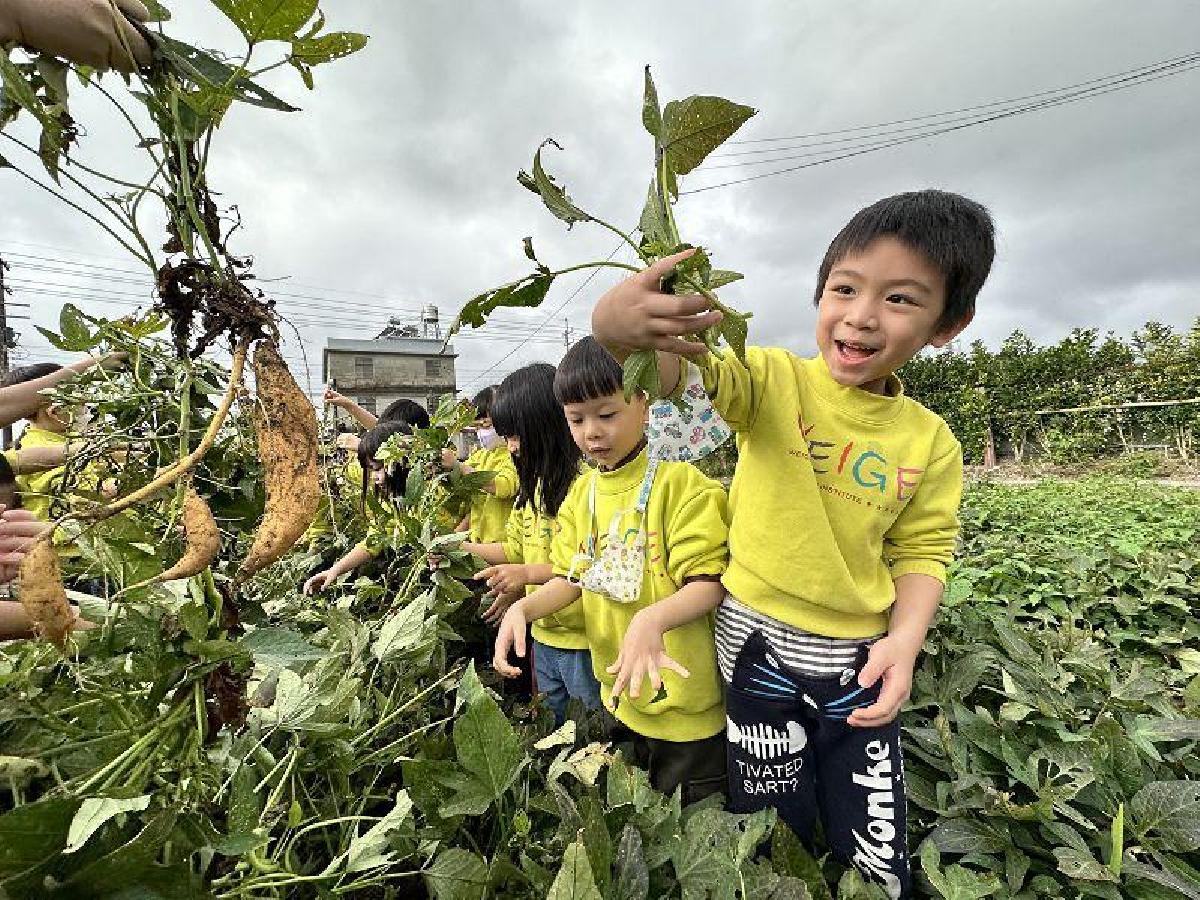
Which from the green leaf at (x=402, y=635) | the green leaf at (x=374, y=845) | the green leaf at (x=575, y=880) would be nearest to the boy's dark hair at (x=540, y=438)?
the green leaf at (x=402, y=635)

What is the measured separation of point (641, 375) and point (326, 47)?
423 mm

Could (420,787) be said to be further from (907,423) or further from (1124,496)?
(1124,496)

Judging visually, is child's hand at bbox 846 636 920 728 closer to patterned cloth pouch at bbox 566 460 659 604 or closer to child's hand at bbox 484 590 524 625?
patterned cloth pouch at bbox 566 460 659 604

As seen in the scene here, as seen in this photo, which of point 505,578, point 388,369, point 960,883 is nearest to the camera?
point 960,883

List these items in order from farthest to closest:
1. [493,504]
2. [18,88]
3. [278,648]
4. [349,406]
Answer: [493,504], [349,406], [278,648], [18,88]

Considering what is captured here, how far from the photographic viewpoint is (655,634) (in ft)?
4.00

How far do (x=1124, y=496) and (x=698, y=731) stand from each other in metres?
7.19

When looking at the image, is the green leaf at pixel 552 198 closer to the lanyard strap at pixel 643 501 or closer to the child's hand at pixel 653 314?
the child's hand at pixel 653 314

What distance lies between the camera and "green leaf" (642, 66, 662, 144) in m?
0.63

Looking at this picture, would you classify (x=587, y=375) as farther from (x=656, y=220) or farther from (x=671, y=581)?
(x=656, y=220)

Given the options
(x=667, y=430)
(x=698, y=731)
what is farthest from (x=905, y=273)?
(x=698, y=731)

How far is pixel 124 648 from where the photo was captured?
0.65 metres

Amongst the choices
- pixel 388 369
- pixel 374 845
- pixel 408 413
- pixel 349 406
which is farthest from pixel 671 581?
pixel 388 369

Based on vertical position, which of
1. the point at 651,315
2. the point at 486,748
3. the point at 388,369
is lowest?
the point at 486,748
